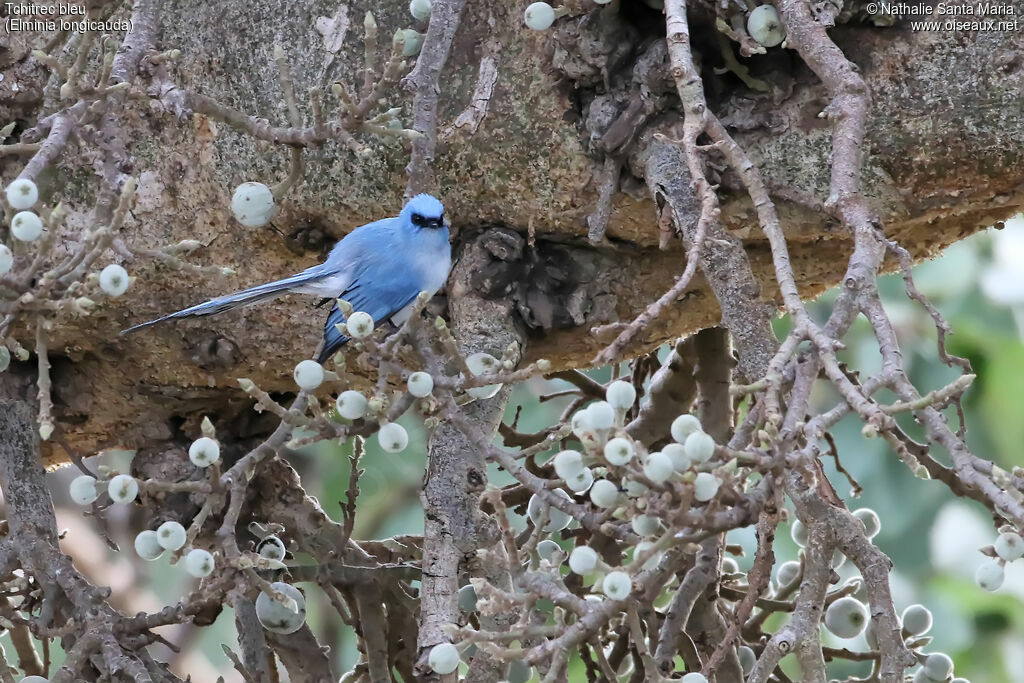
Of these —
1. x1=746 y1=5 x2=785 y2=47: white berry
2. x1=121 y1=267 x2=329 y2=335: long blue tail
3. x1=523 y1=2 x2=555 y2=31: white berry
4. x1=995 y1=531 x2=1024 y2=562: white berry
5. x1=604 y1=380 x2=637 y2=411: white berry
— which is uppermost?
x1=746 y1=5 x2=785 y2=47: white berry

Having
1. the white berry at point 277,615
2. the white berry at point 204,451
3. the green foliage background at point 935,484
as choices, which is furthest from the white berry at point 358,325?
the green foliage background at point 935,484

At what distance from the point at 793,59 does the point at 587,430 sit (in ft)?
2.16

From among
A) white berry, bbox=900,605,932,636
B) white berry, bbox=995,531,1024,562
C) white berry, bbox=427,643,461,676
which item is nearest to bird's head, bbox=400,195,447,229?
white berry, bbox=427,643,461,676

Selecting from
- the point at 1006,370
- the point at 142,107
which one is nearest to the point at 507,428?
the point at 142,107

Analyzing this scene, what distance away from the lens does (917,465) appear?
84 cm

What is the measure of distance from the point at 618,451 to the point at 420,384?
24cm

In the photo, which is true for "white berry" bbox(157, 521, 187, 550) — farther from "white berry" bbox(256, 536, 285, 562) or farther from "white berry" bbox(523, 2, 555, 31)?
"white berry" bbox(523, 2, 555, 31)

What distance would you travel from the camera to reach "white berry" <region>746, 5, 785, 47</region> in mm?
1167

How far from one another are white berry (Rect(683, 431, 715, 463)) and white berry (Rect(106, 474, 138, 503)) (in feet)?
1.68

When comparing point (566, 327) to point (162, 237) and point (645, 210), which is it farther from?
point (162, 237)

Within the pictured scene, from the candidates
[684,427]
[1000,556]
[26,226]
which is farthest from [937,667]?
[26,226]

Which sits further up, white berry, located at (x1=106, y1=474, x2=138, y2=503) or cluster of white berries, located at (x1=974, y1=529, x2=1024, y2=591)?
cluster of white berries, located at (x1=974, y1=529, x2=1024, y2=591)

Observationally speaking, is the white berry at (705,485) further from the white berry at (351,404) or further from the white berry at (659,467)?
the white berry at (351,404)

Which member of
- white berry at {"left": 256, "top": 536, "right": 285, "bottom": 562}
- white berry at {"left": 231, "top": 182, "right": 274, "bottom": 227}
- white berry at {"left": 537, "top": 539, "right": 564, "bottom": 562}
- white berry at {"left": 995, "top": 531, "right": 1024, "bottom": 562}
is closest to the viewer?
white berry at {"left": 995, "top": 531, "right": 1024, "bottom": 562}
